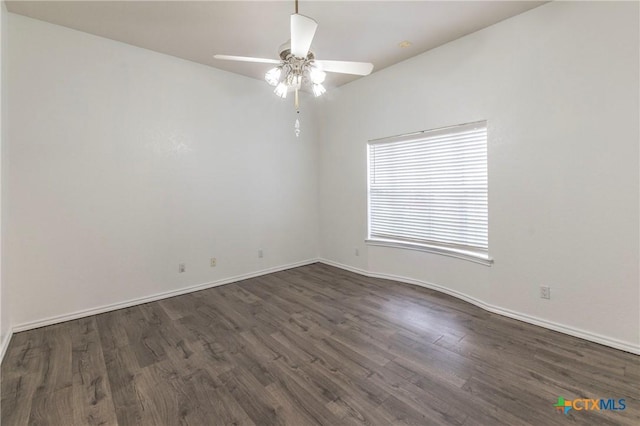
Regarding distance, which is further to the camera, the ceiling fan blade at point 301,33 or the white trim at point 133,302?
the white trim at point 133,302

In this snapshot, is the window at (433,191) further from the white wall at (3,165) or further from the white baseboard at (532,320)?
the white wall at (3,165)

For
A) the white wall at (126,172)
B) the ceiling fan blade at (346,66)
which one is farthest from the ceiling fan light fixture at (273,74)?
the white wall at (126,172)

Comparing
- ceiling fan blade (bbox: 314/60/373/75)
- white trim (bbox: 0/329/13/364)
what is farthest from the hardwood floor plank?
ceiling fan blade (bbox: 314/60/373/75)

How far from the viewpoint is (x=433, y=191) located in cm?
362

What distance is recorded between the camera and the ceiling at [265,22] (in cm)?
256

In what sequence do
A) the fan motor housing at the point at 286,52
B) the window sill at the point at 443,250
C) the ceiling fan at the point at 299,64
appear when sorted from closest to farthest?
the ceiling fan at the point at 299,64 → the fan motor housing at the point at 286,52 → the window sill at the point at 443,250

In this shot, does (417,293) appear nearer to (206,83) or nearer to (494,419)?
(494,419)

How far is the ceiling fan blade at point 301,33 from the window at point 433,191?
2.16 m

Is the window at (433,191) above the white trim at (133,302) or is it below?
above

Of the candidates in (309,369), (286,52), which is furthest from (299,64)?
(309,369)

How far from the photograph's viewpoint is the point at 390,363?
2.14m

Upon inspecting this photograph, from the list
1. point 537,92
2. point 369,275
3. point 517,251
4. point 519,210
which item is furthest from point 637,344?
point 369,275

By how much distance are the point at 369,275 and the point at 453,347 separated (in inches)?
77.2

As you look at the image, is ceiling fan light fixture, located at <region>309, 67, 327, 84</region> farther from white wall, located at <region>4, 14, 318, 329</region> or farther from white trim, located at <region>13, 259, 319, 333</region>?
white trim, located at <region>13, 259, 319, 333</region>
